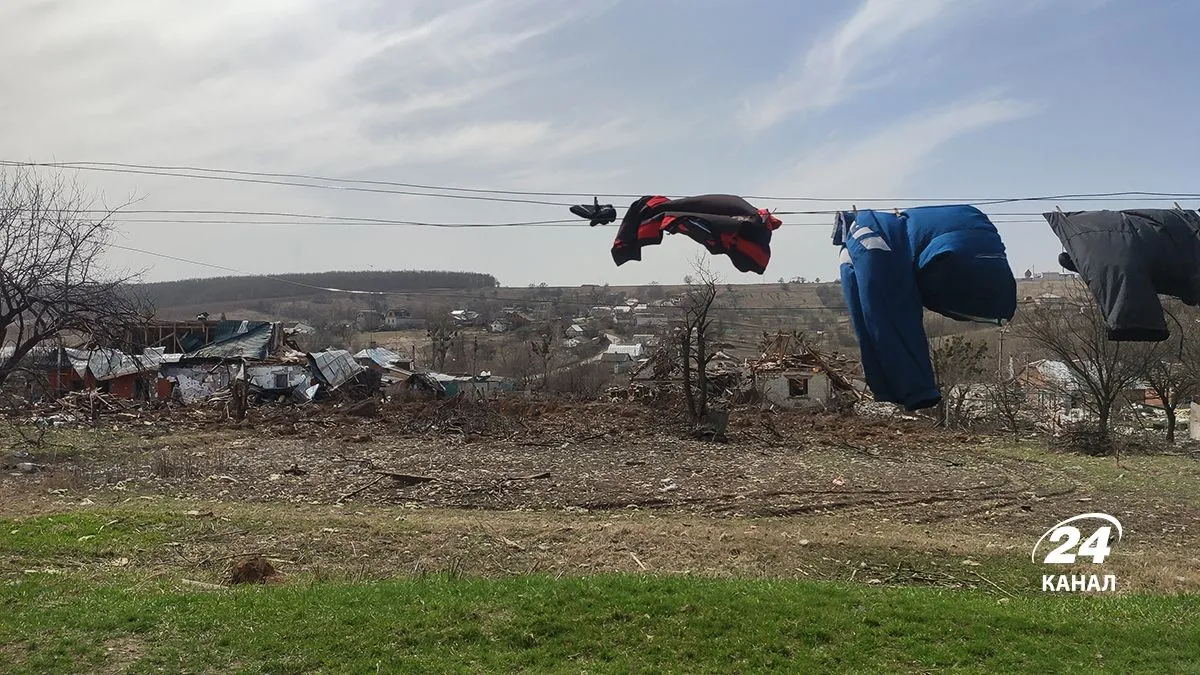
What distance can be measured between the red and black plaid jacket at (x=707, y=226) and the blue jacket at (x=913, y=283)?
0.42 m

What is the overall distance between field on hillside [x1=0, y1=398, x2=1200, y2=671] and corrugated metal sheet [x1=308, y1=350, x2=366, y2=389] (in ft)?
42.3

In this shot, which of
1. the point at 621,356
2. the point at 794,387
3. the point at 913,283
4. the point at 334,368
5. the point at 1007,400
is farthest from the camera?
the point at 621,356

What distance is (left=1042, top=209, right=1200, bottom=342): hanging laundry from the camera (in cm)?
419

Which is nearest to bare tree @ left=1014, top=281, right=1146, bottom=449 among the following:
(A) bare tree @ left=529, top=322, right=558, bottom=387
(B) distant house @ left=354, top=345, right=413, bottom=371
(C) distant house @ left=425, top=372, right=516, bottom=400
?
Result: (C) distant house @ left=425, top=372, right=516, bottom=400

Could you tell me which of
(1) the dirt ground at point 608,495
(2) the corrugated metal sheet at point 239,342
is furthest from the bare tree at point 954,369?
(2) the corrugated metal sheet at point 239,342

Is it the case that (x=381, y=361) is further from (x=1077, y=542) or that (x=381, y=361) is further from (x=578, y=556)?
(x=1077, y=542)

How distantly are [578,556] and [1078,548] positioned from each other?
593 cm

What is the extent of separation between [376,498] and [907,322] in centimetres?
1094

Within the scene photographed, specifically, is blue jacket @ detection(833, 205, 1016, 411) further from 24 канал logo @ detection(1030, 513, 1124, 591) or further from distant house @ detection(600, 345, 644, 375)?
distant house @ detection(600, 345, 644, 375)

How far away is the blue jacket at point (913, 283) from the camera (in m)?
4.09

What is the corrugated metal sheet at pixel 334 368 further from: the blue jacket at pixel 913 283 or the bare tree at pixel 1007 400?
the blue jacket at pixel 913 283

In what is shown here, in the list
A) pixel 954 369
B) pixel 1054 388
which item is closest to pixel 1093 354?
pixel 954 369

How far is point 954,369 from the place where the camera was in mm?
23938

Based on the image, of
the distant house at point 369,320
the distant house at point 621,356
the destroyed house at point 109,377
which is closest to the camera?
the destroyed house at point 109,377
